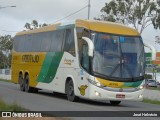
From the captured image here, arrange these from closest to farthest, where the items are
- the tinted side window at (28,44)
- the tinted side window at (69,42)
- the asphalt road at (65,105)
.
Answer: the asphalt road at (65,105) → the tinted side window at (69,42) → the tinted side window at (28,44)

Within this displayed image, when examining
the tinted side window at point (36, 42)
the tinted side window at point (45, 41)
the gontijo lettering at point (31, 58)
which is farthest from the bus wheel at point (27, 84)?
the tinted side window at point (45, 41)

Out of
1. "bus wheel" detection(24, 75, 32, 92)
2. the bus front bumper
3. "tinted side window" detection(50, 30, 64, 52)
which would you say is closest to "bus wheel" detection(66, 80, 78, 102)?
the bus front bumper

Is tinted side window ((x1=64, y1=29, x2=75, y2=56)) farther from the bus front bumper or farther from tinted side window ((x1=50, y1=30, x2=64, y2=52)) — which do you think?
the bus front bumper

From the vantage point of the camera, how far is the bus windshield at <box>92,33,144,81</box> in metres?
20.8

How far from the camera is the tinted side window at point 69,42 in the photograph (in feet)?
74.4

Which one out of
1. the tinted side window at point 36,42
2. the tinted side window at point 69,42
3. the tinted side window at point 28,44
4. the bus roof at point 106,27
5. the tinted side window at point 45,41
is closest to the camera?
the bus roof at point 106,27

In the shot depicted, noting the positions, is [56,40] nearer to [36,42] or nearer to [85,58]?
[36,42]

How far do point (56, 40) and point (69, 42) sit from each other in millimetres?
1996

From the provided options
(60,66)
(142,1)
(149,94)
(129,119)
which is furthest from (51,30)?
(142,1)

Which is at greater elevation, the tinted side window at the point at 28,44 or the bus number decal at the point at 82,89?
the tinted side window at the point at 28,44

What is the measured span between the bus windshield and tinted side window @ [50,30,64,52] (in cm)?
367

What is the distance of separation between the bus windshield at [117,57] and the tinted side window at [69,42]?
190 cm

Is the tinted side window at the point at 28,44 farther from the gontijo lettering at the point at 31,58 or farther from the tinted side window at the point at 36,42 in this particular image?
the tinted side window at the point at 36,42

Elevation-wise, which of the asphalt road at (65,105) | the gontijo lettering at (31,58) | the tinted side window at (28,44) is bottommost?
the asphalt road at (65,105)
